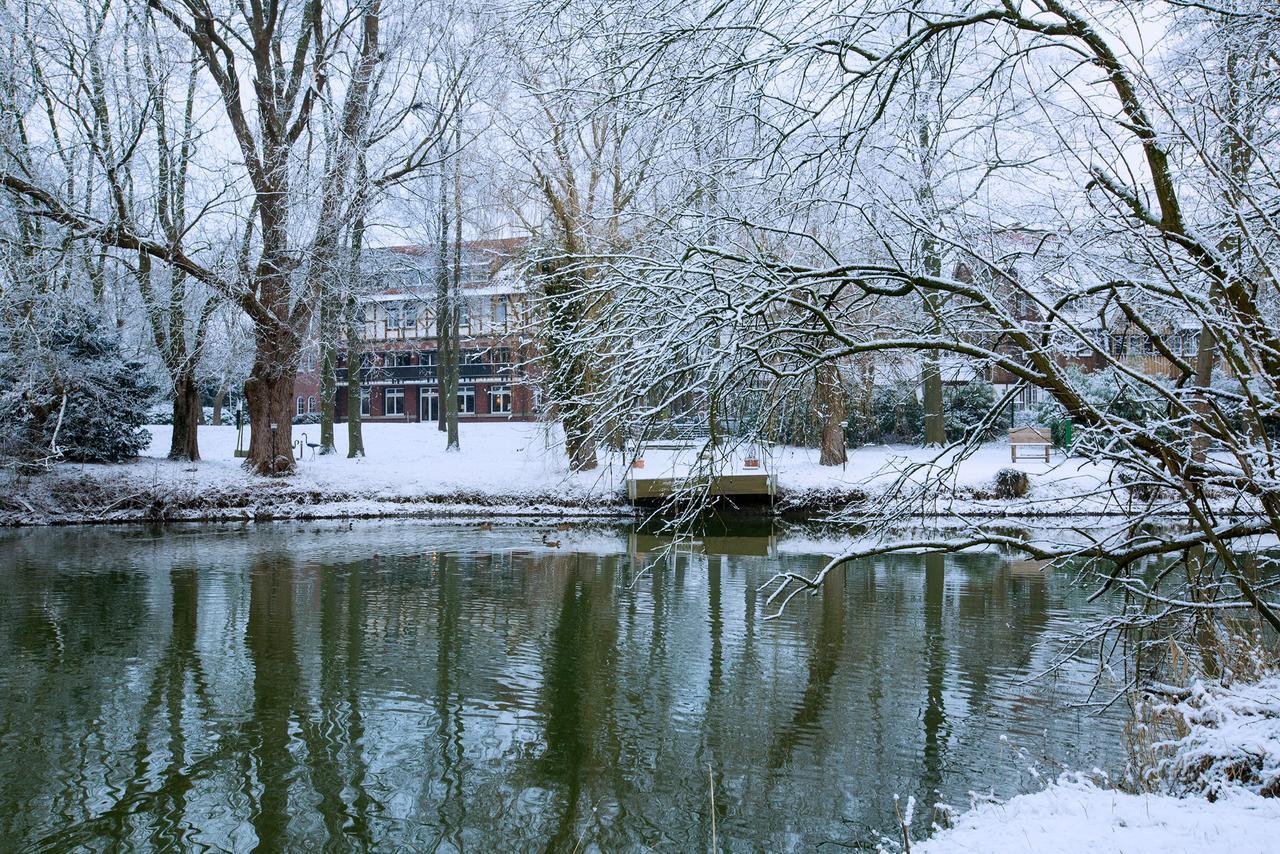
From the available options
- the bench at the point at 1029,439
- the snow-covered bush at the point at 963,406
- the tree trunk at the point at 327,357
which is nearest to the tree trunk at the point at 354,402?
the tree trunk at the point at 327,357

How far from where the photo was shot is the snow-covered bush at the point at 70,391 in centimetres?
1939

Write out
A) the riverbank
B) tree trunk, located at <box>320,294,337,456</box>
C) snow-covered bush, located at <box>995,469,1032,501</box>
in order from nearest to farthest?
the riverbank
snow-covered bush, located at <box>995,469,1032,501</box>
tree trunk, located at <box>320,294,337,456</box>

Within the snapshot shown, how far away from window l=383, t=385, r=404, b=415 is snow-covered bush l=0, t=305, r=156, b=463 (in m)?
27.6

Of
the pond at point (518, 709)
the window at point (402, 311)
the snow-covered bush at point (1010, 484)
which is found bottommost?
the pond at point (518, 709)

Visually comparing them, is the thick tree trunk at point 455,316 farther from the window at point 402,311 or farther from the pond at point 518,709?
the pond at point 518,709

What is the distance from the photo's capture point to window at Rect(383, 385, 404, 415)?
51844mm

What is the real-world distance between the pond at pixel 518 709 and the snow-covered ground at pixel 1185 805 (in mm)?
838

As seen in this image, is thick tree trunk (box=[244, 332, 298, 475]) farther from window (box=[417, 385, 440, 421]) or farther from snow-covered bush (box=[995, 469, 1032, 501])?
window (box=[417, 385, 440, 421])

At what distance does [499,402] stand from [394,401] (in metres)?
5.87

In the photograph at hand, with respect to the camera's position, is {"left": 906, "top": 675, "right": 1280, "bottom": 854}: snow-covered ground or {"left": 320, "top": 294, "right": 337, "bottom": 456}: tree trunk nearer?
{"left": 906, "top": 675, "right": 1280, "bottom": 854}: snow-covered ground

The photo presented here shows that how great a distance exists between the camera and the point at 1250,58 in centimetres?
614

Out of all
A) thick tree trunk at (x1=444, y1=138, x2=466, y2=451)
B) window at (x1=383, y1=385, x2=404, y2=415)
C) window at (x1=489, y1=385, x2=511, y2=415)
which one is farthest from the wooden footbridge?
window at (x1=383, y1=385, x2=404, y2=415)

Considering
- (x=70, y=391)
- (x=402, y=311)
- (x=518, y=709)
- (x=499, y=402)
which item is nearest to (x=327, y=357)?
(x=70, y=391)

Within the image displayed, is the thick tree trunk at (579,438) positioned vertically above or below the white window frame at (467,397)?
below
